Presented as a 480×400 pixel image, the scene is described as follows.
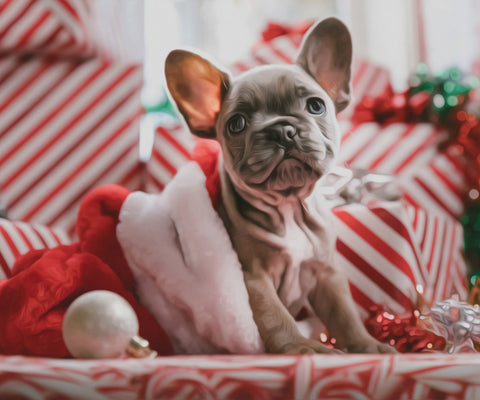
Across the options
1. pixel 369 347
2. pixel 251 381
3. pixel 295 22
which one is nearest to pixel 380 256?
pixel 369 347

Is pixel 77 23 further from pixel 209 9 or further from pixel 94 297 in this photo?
pixel 209 9

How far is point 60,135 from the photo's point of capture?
1.38 metres

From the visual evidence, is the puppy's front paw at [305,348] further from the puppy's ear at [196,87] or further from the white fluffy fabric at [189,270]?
the puppy's ear at [196,87]

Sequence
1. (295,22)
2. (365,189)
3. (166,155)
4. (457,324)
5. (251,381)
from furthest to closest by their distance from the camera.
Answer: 1. (295,22)
2. (166,155)
3. (365,189)
4. (457,324)
5. (251,381)

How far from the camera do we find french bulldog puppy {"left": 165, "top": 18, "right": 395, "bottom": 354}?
741 millimetres

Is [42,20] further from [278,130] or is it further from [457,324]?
[457,324]

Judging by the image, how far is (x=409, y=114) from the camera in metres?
1.55

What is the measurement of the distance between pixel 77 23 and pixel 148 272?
77 centimetres

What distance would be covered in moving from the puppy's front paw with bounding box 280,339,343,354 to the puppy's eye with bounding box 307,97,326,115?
A: 0.32 metres

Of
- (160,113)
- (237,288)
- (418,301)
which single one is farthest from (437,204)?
(160,113)

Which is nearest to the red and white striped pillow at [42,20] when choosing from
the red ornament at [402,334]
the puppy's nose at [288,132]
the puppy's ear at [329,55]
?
the puppy's ear at [329,55]

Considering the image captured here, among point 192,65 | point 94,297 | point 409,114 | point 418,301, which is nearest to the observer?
point 94,297

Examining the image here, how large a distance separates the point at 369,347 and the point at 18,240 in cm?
71

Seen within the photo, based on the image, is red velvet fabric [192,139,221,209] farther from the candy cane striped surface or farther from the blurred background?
the blurred background
